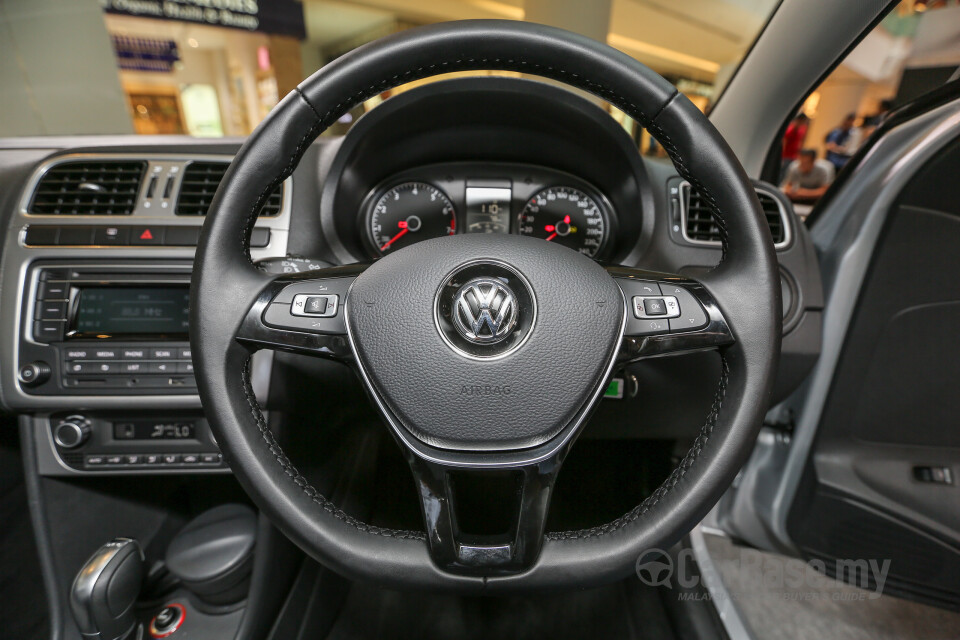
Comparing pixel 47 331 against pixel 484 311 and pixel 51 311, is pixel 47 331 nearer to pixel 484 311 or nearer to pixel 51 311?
pixel 51 311

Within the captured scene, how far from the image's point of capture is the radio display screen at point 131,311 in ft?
3.12

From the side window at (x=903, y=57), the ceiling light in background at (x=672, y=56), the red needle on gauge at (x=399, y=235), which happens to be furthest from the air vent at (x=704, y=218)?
the ceiling light in background at (x=672, y=56)

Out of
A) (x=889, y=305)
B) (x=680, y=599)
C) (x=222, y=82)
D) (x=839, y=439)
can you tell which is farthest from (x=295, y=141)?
(x=222, y=82)

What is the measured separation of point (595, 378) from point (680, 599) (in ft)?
2.40

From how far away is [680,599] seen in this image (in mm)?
1043

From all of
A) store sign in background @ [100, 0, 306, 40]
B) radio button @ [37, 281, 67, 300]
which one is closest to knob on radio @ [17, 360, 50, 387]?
radio button @ [37, 281, 67, 300]

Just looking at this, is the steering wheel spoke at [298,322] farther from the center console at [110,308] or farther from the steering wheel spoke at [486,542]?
the center console at [110,308]

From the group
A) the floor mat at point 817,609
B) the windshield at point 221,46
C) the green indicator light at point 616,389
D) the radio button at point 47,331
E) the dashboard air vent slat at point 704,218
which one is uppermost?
the windshield at point 221,46

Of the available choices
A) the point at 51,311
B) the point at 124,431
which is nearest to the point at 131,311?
the point at 51,311

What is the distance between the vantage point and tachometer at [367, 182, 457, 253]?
1125mm

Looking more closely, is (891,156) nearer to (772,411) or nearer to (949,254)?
(949,254)

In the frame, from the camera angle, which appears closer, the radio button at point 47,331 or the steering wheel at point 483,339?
the steering wheel at point 483,339

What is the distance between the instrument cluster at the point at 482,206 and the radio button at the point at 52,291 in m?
0.57

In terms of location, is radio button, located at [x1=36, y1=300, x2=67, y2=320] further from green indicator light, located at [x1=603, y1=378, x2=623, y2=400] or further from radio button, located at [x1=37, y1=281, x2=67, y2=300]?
green indicator light, located at [x1=603, y1=378, x2=623, y2=400]
